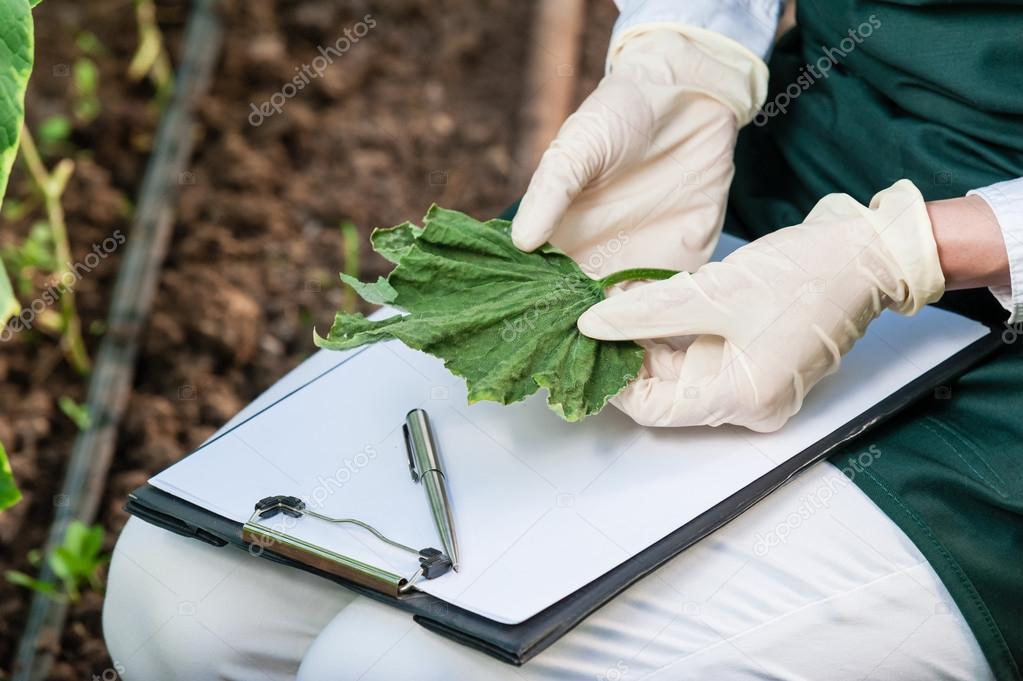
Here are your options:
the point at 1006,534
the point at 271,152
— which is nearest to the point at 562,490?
the point at 1006,534

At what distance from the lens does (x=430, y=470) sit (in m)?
0.95

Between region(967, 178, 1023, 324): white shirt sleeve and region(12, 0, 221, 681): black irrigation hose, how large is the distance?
4.14 feet

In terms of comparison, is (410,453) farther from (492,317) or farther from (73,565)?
(73,565)

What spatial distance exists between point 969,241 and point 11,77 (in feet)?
2.82

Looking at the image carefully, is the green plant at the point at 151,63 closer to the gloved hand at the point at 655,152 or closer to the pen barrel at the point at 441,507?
the gloved hand at the point at 655,152

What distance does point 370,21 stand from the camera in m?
2.48

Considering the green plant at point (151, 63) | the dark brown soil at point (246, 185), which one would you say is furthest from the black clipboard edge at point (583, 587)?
the green plant at point (151, 63)

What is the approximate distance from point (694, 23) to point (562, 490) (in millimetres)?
589

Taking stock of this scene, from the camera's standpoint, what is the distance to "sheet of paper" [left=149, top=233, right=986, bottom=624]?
900 millimetres

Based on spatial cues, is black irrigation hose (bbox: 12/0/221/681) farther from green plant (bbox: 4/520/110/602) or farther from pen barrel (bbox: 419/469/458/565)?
pen barrel (bbox: 419/469/458/565)

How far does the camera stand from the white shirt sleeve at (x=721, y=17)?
1.21 metres

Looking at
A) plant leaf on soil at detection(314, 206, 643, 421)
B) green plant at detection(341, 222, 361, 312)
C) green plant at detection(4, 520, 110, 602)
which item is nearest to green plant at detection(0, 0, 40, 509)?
plant leaf on soil at detection(314, 206, 643, 421)

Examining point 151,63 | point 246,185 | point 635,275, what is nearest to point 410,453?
point 635,275

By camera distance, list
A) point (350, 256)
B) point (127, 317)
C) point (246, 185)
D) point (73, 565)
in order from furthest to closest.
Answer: point (246, 185) < point (350, 256) < point (127, 317) < point (73, 565)
